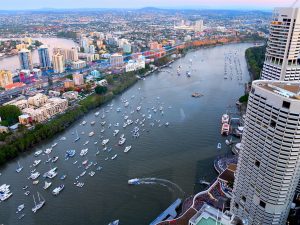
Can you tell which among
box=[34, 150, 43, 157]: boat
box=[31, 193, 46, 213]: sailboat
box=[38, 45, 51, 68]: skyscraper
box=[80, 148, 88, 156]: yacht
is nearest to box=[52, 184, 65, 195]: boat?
box=[31, 193, 46, 213]: sailboat

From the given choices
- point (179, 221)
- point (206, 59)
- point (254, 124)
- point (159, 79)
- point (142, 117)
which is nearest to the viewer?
point (254, 124)

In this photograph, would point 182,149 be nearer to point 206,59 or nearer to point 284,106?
point 284,106

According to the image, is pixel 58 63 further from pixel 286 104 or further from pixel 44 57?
pixel 286 104

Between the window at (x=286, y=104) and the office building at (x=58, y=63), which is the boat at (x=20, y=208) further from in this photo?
the office building at (x=58, y=63)

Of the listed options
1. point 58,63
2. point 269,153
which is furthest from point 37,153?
point 58,63

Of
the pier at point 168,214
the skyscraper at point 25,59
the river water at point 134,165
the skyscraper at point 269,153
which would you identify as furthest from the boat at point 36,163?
the skyscraper at point 25,59

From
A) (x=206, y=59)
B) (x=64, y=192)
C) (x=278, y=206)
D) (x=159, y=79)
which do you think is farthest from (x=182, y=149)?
(x=206, y=59)

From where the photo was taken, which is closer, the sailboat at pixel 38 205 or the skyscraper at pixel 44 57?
the sailboat at pixel 38 205
